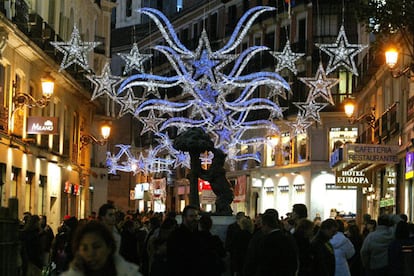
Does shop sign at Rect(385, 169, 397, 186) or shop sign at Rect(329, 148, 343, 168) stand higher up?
shop sign at Rect(329, 148, 343, 168)

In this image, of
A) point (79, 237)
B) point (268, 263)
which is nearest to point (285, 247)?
point (268, 263)

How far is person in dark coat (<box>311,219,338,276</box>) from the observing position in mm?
13445

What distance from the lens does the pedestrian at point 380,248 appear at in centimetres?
1631

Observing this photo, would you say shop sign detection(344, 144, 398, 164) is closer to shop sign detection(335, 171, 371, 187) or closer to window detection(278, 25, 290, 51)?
shop sign detection(335, 171, 371, 187)

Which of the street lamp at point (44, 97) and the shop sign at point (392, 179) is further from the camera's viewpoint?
the shop sign at point (392, 179)

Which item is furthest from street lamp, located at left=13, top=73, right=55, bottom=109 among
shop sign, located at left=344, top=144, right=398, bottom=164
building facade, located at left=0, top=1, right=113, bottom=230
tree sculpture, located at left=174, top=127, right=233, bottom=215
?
shop sign, located at left=344, top=144, right=398, bottom=164

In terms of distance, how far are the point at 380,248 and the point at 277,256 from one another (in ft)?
16.4

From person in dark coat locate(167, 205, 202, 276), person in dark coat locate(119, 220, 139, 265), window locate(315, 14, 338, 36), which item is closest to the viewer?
person in dark coat locate(167, 205, 202, 276)

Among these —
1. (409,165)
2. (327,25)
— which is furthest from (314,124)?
(409,165)

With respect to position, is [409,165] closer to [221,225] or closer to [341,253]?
[221,225]

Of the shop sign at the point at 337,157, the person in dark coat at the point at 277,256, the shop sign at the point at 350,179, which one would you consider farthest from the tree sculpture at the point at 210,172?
the shop sign at the point at 350,179

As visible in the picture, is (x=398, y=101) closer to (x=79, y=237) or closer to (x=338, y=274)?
(x=338, y=274)

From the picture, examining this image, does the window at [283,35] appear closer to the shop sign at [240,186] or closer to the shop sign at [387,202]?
the shop sign at [240,186]

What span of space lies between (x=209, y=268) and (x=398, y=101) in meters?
25.4
